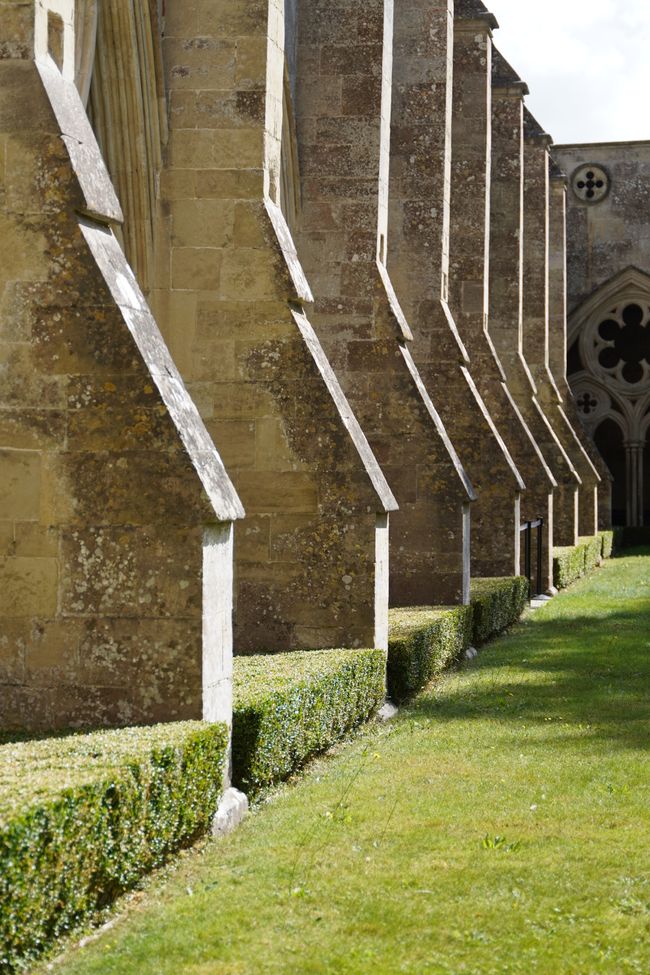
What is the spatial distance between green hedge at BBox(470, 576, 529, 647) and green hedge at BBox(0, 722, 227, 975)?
7.37 m

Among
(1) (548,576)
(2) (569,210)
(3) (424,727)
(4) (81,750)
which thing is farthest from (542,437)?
(4) (81,750)

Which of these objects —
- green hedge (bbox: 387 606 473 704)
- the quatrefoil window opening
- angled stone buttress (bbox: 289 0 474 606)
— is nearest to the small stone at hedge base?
green hedge (bbox: 387 606 473 704)

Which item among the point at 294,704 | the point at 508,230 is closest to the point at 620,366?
the point at 508,230

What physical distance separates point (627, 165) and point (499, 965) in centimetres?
2959

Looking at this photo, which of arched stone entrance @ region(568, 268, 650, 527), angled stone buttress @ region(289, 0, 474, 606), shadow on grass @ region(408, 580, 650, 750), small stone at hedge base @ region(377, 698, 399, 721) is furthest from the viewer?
arched stone entrance @ region(568, 268, 650, 527)

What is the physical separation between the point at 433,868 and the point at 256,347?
4075mm

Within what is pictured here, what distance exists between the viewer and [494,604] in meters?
13.8

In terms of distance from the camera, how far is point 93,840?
4.82 metres

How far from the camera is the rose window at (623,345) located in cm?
3127

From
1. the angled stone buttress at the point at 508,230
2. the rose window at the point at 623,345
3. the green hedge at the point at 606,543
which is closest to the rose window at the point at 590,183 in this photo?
the rose window at the point at 623,345

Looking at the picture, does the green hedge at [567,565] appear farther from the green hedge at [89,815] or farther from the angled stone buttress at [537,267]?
the green hedge at [89,815]

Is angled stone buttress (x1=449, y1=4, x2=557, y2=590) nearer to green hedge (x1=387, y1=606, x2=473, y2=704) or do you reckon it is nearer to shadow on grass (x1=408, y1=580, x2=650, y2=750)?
shadow on grass (x1=408, y1=580, x2=650, y2=750)

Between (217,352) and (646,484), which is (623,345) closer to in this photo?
(646,484)

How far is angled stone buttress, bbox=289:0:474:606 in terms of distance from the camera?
11742 mm
